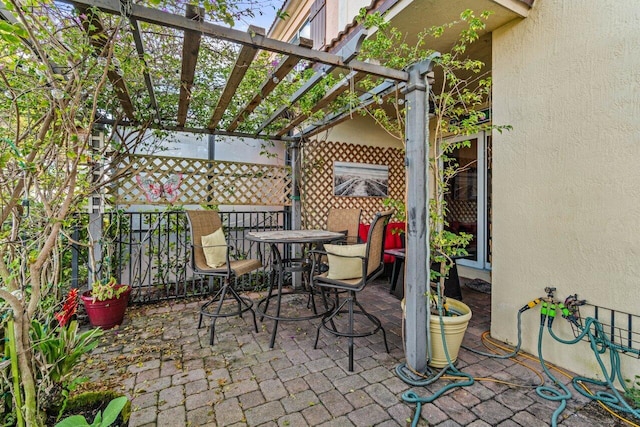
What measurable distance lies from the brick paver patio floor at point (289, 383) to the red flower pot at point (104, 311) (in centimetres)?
13

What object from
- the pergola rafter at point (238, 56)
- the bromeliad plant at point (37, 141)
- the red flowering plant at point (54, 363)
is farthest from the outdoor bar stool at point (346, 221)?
the red flowering plant at point (54, 363)

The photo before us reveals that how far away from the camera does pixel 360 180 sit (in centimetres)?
516

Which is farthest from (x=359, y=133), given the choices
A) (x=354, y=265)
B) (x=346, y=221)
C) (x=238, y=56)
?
(x=238, y=56)

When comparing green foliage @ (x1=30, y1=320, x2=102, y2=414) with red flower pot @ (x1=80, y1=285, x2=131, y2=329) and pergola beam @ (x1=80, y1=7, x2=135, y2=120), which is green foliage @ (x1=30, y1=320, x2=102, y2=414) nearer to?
red flower pot @ (x1=80, y1=285, x2=131, y2=329)

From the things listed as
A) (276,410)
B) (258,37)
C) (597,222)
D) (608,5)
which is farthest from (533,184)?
(276,410)

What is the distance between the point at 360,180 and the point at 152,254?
328 centimetres

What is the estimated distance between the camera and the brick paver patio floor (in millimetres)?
1655

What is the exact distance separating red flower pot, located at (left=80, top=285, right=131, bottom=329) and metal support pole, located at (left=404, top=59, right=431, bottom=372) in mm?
2634

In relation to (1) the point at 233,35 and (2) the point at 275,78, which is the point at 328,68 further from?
(1) the point at 233,35

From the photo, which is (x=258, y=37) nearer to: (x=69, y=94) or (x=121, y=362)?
(x=69, y=94)

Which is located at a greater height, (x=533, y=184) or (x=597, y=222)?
(x=533, y=184)

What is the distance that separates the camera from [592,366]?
2.01 metres

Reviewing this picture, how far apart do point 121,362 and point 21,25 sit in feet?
6.95

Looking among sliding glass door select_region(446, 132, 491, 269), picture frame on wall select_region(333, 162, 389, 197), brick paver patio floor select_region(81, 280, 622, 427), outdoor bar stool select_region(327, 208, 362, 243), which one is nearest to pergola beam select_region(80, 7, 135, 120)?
brick paver patio floor select_region(81, 280, 622, 427)
